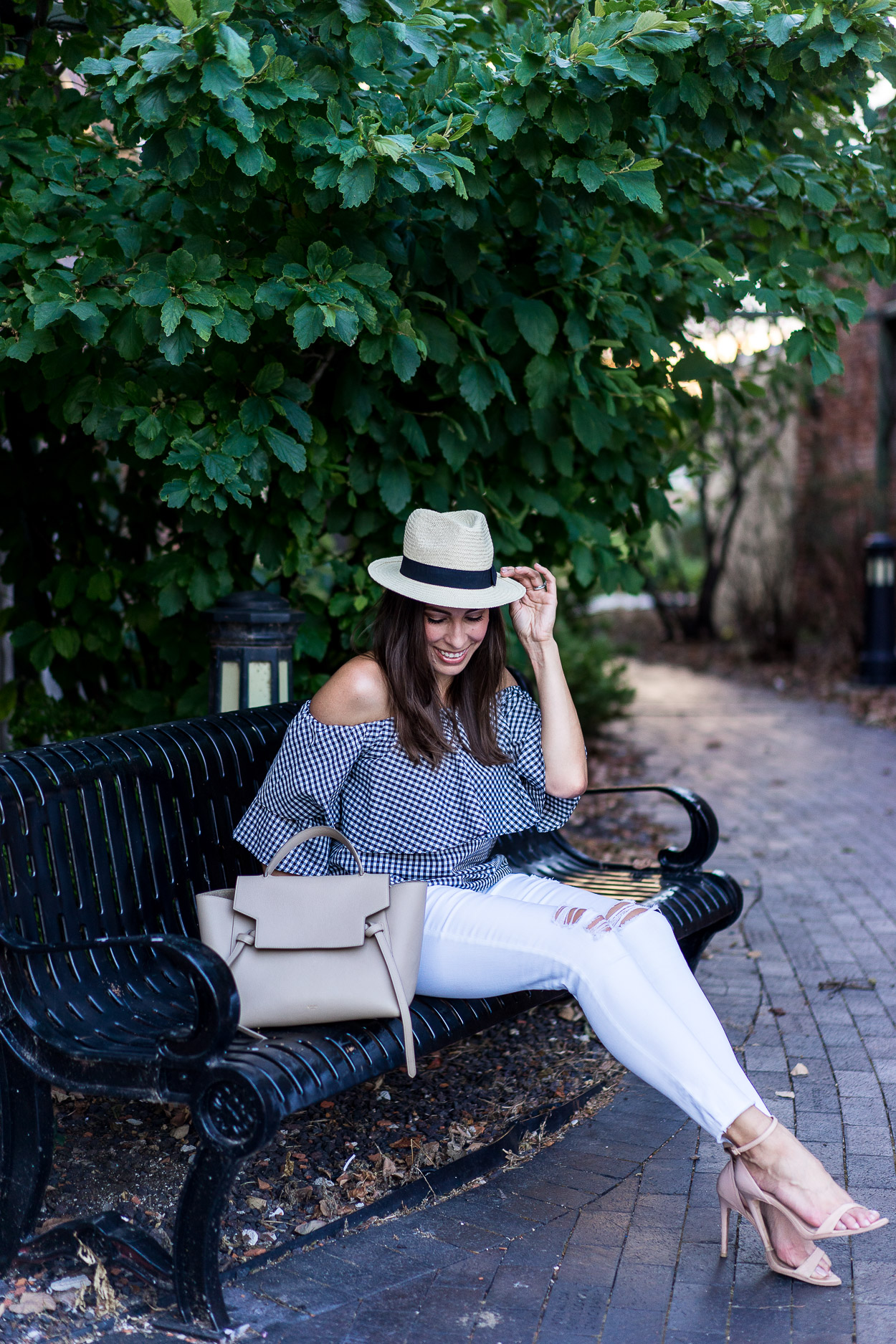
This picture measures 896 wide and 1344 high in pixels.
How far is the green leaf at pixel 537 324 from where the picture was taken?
13.2 ft

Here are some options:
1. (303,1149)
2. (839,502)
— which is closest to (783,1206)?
(303,1149)

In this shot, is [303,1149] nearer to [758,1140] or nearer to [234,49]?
[758,1140]

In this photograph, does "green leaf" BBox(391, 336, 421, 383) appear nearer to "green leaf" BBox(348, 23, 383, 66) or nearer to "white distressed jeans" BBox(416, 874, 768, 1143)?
"green leaf" BBox(348, 23, 383, 66)

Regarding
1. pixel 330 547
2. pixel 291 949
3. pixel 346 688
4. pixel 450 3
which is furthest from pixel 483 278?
pixel 291 949

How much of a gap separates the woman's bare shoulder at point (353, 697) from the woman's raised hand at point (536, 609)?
0.49 metres

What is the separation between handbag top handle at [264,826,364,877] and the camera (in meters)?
2.86

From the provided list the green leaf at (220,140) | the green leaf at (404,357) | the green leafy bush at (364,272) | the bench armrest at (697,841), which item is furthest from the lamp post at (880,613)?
the green leaf at (220,140)

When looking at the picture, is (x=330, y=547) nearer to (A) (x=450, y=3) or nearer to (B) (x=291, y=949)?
(A) (x=450, y=3)

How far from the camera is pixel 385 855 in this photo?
3.18m

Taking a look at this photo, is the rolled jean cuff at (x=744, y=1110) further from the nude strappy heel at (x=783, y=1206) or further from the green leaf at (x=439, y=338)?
the green leaf at (x=439, y=338)

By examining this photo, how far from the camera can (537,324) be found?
13.3ft

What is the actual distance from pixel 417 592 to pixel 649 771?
5814mm

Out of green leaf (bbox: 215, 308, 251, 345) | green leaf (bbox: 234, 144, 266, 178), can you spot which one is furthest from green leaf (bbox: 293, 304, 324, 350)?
green leaf (bbox: 234, 144, 266, 178)

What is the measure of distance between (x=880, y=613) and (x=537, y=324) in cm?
945
